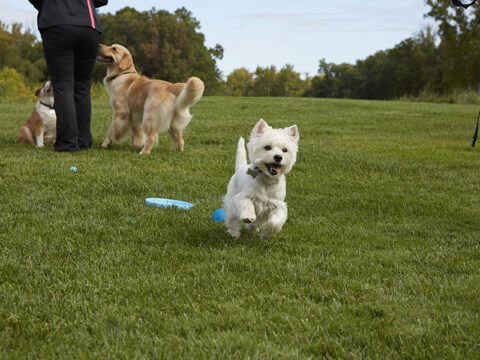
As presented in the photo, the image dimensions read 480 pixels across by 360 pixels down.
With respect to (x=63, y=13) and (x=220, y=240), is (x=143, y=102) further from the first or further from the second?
(x=220, y=240)

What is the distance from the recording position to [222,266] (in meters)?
3.27

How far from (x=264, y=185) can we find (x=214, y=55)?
58217mm

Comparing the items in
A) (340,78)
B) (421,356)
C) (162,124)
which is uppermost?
(340,78)

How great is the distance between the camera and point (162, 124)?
7.51m

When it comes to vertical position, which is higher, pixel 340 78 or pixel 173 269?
pixel 340 78

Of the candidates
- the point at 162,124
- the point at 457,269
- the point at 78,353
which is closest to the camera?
the point at 78,353

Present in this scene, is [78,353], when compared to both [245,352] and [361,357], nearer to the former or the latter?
[245,352]

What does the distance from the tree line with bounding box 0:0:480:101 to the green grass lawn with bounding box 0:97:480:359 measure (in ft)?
124

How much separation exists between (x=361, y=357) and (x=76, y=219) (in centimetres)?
282

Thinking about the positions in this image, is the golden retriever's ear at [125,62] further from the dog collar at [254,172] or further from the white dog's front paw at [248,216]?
the white dog's front paw at [248,216]

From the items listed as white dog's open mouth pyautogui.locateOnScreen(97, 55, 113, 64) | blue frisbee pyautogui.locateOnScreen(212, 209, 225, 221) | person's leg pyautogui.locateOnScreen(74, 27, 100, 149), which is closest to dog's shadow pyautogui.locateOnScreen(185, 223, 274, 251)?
blue frisbee pyautogui.locateOnScreen(212, 209, 225, 221)

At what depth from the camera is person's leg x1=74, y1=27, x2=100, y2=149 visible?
7000 millimetres

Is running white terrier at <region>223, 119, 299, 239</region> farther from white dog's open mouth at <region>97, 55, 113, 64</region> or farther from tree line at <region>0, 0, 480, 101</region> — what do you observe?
tree line at <region>0, 0, 480, 101</region>

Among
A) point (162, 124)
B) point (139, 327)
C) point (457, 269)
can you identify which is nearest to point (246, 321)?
point (139, 327)
